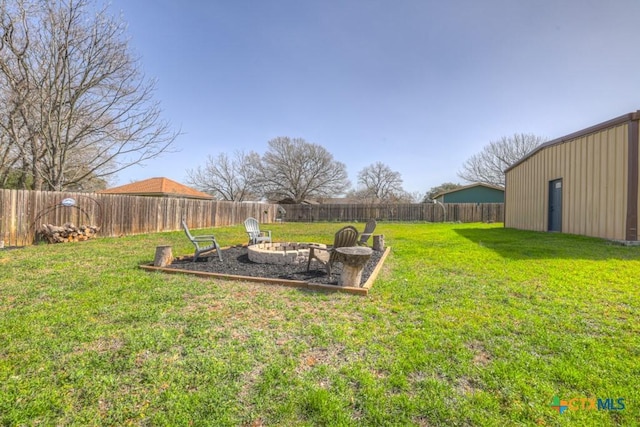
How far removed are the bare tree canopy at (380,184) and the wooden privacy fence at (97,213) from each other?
28692 millimetres

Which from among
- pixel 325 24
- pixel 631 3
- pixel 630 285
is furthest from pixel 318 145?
pixel 630 285

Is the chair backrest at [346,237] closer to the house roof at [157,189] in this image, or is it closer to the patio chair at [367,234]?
the patio chair at [367,234]

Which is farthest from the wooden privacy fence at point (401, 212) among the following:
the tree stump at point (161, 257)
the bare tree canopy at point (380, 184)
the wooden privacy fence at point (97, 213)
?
the tree stump at point (161, 257)

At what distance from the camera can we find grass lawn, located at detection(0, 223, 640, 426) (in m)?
1.72

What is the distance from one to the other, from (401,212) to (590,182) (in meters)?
17.0

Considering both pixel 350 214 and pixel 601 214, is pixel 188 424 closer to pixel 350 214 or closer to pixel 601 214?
pixel 601 214

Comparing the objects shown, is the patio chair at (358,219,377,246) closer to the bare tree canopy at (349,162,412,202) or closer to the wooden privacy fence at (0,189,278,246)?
the wooden privacy fence at (0,189,278,246)

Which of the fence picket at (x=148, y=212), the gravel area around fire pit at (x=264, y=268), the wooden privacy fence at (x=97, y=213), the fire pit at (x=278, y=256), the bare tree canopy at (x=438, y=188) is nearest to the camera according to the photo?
the gravel area around fire pit at (x=264, y=268)

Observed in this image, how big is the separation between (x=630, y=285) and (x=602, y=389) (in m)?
3.47

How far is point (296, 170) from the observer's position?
119 ft

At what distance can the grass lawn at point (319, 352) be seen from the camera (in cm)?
172

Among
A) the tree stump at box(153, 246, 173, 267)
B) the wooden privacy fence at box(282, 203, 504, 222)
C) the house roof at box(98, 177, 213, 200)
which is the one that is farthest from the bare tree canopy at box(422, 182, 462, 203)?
the tree stump at box(153, 246, 173, 267)

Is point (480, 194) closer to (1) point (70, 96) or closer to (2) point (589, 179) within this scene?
(2) point (589, 179)

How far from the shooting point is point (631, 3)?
751cm
